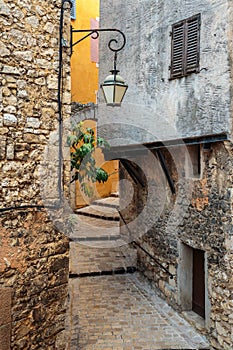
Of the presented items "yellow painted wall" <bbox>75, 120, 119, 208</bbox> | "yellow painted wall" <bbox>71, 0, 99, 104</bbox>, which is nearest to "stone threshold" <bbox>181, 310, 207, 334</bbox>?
"yellow painted wall" <bbox>75, 120, 119, 208</bbox>

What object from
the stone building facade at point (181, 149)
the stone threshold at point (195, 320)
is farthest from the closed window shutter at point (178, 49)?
the stone threshold at point (195, 320)

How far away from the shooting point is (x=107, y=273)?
30.8ft

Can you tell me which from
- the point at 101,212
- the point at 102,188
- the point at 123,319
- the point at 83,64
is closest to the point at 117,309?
the point at 123,319

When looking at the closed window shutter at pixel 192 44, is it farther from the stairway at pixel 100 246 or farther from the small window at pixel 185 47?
the stairway at pixel 100 246

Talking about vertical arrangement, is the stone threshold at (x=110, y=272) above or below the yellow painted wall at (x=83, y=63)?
below

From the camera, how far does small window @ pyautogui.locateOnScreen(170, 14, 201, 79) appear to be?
20.9ft

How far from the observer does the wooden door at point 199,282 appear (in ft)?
23.1

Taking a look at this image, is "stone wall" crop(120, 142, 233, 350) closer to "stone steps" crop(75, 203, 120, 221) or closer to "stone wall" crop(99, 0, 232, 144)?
"stone wall" crop(99, 0, 232, 144)

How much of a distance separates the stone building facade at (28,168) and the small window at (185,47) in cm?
313

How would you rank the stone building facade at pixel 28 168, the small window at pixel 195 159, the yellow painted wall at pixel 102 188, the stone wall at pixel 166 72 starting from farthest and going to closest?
1. the yellow painted wall at pixel 102 188
2. the small window at pixel 195 159
3. the stone wall at pixel 166 72
4. the stone building facade at pixel 28 168

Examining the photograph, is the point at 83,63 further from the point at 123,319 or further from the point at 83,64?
the point at 123,319

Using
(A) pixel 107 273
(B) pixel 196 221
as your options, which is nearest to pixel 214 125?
(B) pixel 196 221

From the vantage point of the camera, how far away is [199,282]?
718cm

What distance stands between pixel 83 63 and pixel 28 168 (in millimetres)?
11182
